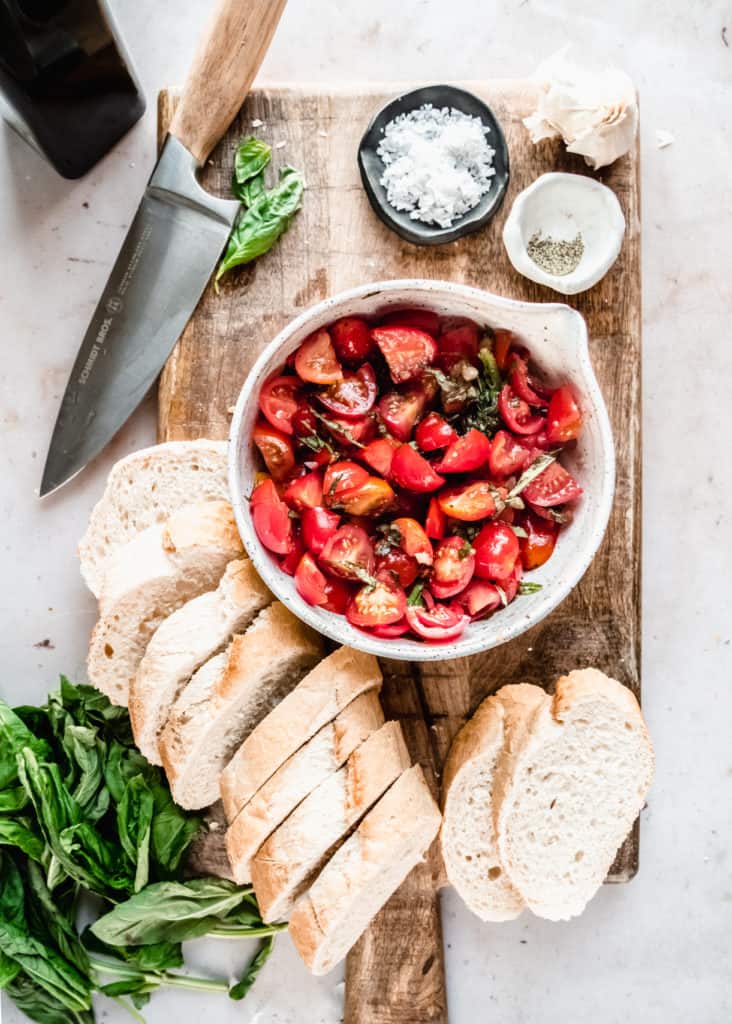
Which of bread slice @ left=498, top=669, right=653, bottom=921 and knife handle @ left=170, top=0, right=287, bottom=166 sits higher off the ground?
knife handle @ left=170, top=0, right=287, bottom=166

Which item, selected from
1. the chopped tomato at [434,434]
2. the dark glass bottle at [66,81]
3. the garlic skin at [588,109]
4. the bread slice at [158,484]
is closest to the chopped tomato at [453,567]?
the chopped tomato at [434,434]

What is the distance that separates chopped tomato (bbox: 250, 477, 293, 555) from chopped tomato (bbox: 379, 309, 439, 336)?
0.55 metres

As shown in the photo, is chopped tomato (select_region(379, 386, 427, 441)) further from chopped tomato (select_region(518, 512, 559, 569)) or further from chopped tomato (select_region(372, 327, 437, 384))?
chopped tomato (select_region(518, 512, 559, 569))

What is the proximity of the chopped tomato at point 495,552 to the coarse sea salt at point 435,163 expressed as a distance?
0.92 meters

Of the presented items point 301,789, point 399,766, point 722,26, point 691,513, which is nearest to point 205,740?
point 301,789

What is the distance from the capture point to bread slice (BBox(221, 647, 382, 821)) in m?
2.58

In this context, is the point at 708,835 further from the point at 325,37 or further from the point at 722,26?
the point at 325,37

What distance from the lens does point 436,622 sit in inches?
96.9

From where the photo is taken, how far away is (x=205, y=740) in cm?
269

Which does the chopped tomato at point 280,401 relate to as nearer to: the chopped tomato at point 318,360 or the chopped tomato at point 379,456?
the chopped tomato at point 318,360

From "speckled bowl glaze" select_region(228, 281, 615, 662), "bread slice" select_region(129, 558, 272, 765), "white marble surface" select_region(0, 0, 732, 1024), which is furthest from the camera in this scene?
"white marble surface" select_region(0, 0, 732, 1024)

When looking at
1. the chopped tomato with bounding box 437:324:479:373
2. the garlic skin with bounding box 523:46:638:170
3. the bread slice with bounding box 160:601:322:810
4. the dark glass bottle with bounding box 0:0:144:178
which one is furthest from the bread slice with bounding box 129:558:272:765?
the garlic skin with bounding box 523:46:638:170

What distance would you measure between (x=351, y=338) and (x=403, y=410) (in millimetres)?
234

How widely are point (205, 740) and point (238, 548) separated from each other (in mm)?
536
